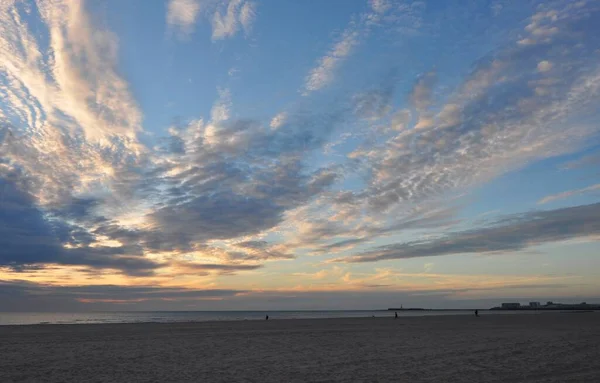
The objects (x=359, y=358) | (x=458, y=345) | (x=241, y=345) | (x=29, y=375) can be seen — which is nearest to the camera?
(x=29, y=375)

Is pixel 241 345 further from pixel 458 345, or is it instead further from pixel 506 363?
pixel 506 363

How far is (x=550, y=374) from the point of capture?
1723cm

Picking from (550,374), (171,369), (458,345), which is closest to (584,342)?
(458,345)

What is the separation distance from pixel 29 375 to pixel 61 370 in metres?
1.57

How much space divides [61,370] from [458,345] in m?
23.4

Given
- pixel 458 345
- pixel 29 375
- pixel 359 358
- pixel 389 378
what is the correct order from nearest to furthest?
pixel 389 378, pixel 29 375, pixel 359 358, pixel 458 345

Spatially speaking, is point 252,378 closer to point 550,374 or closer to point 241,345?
point 550,374

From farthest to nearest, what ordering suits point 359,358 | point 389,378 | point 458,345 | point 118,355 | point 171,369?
1. point 458,345
2. point 118,355
3. point 359,358
4. point 171,369
5. point 389,378

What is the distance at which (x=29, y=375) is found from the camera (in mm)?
19531

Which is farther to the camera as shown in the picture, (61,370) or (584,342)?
(584,342)

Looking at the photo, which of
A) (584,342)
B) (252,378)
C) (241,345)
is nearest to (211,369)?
(252,378)

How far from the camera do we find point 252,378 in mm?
17984

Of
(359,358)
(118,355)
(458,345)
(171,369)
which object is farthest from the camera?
(458,345)

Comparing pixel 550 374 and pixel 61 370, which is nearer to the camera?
pixel 550 374
